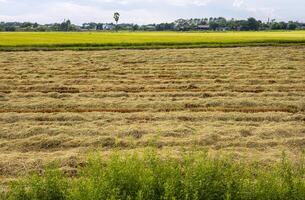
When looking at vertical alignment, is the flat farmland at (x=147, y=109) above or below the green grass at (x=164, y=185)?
below

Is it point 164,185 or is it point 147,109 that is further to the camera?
point 147,109

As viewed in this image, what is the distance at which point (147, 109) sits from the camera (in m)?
13.9

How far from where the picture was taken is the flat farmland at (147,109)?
34.1 ft

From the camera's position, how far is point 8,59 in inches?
1031

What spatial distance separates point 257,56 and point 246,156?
60.9ft

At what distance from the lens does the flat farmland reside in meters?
10.4

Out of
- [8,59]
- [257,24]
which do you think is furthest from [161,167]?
[257,24]

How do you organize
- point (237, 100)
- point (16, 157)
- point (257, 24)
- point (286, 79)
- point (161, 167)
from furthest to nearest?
point (257, 24)
point (286, 79)
point (237, 100)
point (16, 157)
point (161, 167)

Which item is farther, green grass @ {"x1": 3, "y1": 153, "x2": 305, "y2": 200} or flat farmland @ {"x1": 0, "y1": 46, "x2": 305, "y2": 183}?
flat farmland @ {"x1": 0, "y1": 46, "x2": 305, "y2": 183}

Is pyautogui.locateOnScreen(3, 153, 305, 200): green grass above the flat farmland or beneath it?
above

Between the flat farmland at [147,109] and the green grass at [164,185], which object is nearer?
the green grass at [164,185]

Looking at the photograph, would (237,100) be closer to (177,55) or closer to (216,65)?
(216,65)

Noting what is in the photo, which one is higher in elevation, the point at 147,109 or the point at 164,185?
the point at 164,185

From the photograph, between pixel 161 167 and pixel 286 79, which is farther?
pixel 286 79
